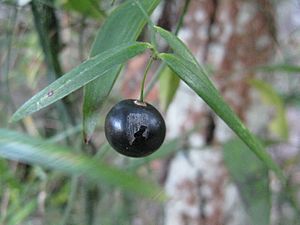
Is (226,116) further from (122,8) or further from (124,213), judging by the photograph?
(124,213)

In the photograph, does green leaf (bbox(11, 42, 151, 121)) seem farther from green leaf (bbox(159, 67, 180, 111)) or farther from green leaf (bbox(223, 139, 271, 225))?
green leaf (bbox(223, 139, 271, 225))

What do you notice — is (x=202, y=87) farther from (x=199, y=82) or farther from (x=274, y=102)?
(x=274, y=102)

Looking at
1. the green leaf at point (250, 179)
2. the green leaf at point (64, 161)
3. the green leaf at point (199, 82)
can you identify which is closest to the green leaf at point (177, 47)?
the green leaf at point (199, 82)

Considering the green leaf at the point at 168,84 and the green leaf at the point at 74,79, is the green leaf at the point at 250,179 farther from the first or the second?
the green leaf at the point at 74,79

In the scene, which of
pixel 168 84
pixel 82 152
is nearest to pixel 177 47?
pixel 82 152

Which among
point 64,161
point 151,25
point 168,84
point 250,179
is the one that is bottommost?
point 64,161

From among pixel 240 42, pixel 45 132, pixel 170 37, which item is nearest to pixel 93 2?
pixel 170 37

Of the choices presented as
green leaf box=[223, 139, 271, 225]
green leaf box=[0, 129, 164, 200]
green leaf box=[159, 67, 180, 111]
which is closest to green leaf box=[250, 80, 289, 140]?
green leaf box=[223, 139, 271, 225]
